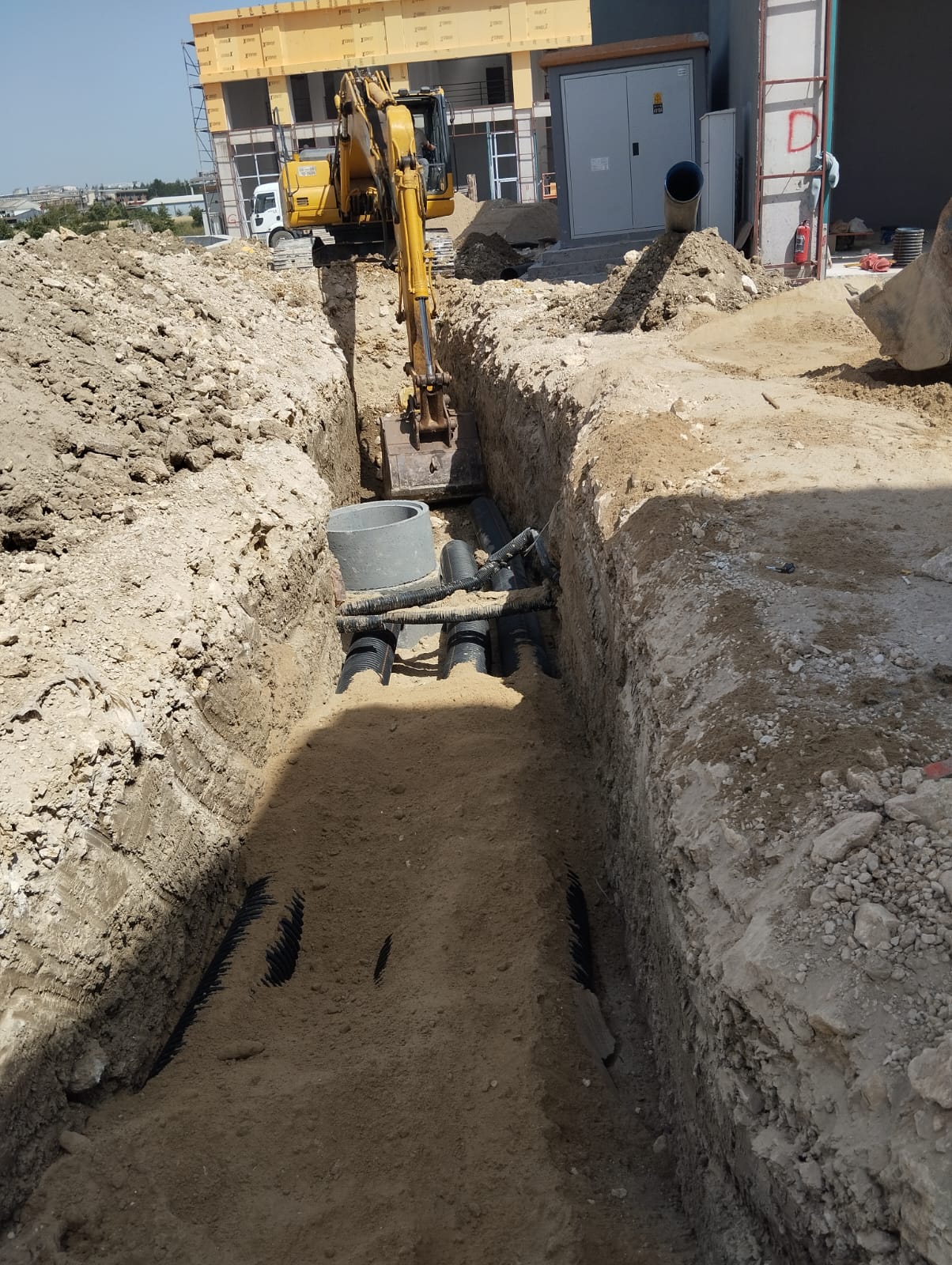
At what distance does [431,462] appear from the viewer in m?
10.5

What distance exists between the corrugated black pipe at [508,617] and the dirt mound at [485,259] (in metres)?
7.42

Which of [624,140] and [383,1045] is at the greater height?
[624,140]

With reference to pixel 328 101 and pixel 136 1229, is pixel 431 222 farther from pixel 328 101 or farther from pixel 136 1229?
pixel 136 1229

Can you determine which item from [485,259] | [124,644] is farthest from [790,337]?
[485,259]

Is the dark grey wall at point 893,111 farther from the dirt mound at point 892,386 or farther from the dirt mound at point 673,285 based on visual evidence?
the dirt mound at point 892,386

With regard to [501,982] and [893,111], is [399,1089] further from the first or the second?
[893,111]

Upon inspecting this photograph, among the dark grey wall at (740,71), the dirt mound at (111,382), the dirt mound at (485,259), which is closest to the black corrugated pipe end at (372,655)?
the dirt mound at (111,382)

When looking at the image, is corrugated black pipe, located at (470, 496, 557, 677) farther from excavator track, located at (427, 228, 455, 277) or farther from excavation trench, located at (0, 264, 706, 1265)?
excavator track, located at (427, 228, 455, 277)

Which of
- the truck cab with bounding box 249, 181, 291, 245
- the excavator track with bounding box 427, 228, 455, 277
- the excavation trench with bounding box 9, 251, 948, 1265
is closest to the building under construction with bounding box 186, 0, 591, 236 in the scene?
the truck cab with bounding box 249, 181, 291, 245

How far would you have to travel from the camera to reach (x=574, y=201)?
632 inches

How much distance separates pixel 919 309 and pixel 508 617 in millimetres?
3836

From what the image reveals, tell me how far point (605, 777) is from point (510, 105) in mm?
33888

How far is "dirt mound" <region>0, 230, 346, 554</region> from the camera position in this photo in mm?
5426

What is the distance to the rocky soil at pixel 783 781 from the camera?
2.25 meters
